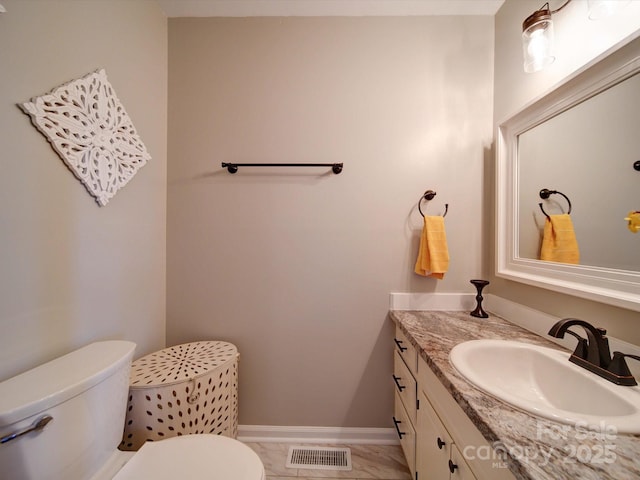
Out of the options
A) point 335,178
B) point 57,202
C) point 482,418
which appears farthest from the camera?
point 335,178

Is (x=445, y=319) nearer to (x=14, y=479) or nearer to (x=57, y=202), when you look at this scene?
(x=14, y=479)

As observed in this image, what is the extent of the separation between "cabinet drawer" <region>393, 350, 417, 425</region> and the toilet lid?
0.65 metres

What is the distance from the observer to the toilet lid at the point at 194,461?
2.28 feet

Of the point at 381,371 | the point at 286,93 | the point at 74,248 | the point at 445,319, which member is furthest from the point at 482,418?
the point at 286,93

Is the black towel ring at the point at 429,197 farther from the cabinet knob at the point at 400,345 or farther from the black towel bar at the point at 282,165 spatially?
the cabinet knob at the point at 400,345

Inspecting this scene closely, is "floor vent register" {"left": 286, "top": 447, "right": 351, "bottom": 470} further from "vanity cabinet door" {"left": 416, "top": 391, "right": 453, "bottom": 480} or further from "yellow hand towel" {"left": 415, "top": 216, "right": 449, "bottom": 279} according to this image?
"yellow hand towel" {"left": 415, "top": 216, "right": 449, "bottom": 279}

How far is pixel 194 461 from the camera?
2.40 feet

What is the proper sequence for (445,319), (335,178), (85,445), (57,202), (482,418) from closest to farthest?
(482,418)
(85,445)
(57,202)
(445,319)
(335,178)

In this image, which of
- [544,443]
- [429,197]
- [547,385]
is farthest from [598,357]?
[429,197]

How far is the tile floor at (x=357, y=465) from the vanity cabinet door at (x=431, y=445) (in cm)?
33

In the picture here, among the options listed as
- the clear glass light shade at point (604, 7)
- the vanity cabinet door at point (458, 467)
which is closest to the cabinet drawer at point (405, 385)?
the vanity cabinet door at point (458, 467)

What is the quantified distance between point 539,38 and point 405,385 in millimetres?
1596

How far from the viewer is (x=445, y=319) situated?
1143 mm

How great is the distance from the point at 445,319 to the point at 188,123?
71.6 inches
